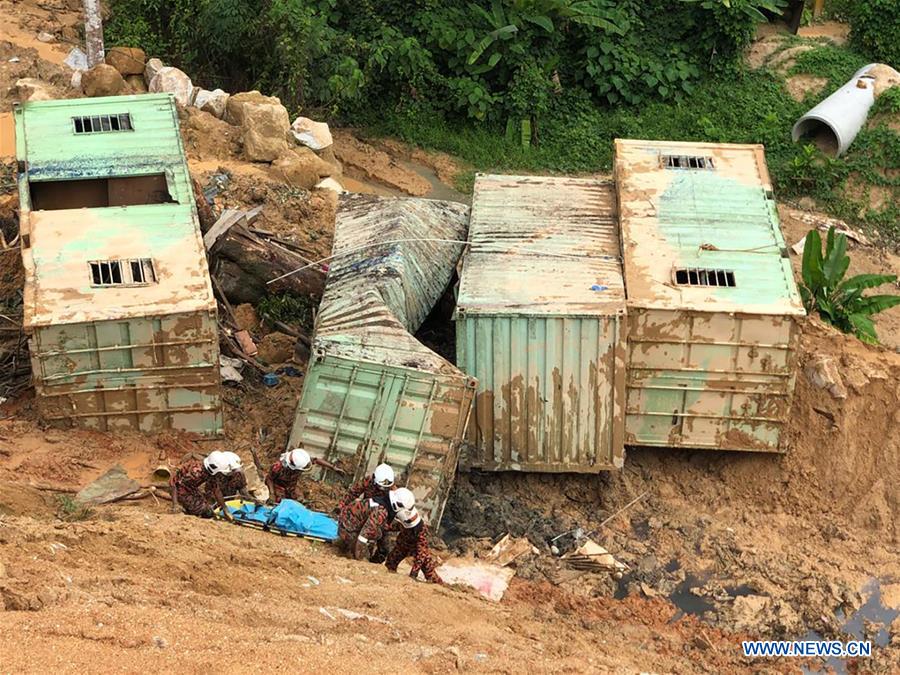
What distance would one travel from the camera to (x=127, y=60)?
845 inches

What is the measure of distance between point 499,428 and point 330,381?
1.98 metres

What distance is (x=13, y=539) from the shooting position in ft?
34.1

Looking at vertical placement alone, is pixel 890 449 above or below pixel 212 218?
below

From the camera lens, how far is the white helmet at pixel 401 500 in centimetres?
1161

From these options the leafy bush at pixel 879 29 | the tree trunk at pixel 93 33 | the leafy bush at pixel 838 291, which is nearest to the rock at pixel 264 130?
the tree trunk at pixel 93 33

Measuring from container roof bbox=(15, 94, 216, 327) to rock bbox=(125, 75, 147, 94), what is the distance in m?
5.06

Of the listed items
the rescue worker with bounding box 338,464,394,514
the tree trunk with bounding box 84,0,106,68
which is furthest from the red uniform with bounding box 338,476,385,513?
the tree trunk with bounding box 84,0,106,68

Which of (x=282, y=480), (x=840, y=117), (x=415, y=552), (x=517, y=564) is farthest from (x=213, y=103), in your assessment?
(x=415, y=552)

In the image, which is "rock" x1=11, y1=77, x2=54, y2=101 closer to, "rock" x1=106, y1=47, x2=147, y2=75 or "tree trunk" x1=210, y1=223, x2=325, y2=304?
"rock" x1=106, y1=47, x2=147, y2=75

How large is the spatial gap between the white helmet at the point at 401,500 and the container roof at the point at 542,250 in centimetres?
267

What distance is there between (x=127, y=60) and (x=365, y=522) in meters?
12.5

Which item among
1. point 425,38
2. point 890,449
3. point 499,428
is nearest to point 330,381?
point 499,428

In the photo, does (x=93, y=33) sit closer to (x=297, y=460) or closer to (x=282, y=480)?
(x=282, y=480)

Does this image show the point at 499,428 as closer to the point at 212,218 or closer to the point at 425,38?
A: the point at 212,218
